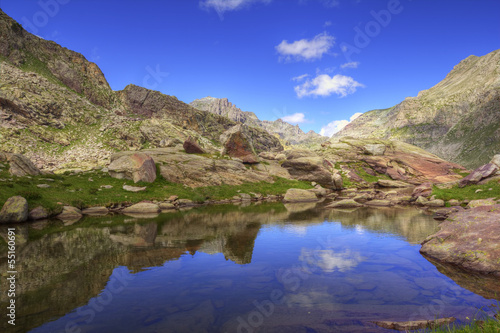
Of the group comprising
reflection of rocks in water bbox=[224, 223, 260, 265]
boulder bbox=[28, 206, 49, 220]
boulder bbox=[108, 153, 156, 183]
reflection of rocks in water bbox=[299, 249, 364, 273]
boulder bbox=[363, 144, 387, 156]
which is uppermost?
boulder bbox=[363, 144, 387, 156]

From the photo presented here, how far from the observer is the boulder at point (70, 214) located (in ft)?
102

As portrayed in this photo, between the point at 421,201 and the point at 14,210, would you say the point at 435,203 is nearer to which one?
the point at 421,201

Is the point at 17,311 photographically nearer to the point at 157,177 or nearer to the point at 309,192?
the point at 157,177

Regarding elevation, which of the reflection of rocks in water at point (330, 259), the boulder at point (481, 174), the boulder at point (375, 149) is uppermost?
the boulder at point (375, 149)

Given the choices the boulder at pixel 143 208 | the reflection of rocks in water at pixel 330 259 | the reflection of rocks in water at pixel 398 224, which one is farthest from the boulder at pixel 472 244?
the boulder at pixel 143 208

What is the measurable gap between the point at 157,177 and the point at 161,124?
107728 millimetres

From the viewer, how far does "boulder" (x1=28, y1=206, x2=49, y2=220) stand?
2875 cm

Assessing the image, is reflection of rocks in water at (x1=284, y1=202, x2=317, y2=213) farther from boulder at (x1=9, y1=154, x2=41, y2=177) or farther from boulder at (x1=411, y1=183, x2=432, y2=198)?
boulder at (x1=9, y1=154, x2=41, y2=177)

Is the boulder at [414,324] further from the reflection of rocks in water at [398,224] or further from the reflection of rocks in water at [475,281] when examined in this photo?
the reflection of rocks in water at [398,224]

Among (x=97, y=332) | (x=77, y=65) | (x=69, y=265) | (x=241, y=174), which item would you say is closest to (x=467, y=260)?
(x=97, y=332)

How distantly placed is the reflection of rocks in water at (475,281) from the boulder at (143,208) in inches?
1368

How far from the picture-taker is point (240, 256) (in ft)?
57.3

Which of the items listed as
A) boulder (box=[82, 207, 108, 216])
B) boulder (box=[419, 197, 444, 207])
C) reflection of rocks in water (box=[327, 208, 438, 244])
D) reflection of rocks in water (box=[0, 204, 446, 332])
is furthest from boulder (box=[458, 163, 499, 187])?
boulder (box=[82, 207, 108, 216])

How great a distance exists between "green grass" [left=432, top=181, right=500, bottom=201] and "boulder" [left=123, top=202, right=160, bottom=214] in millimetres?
47261
